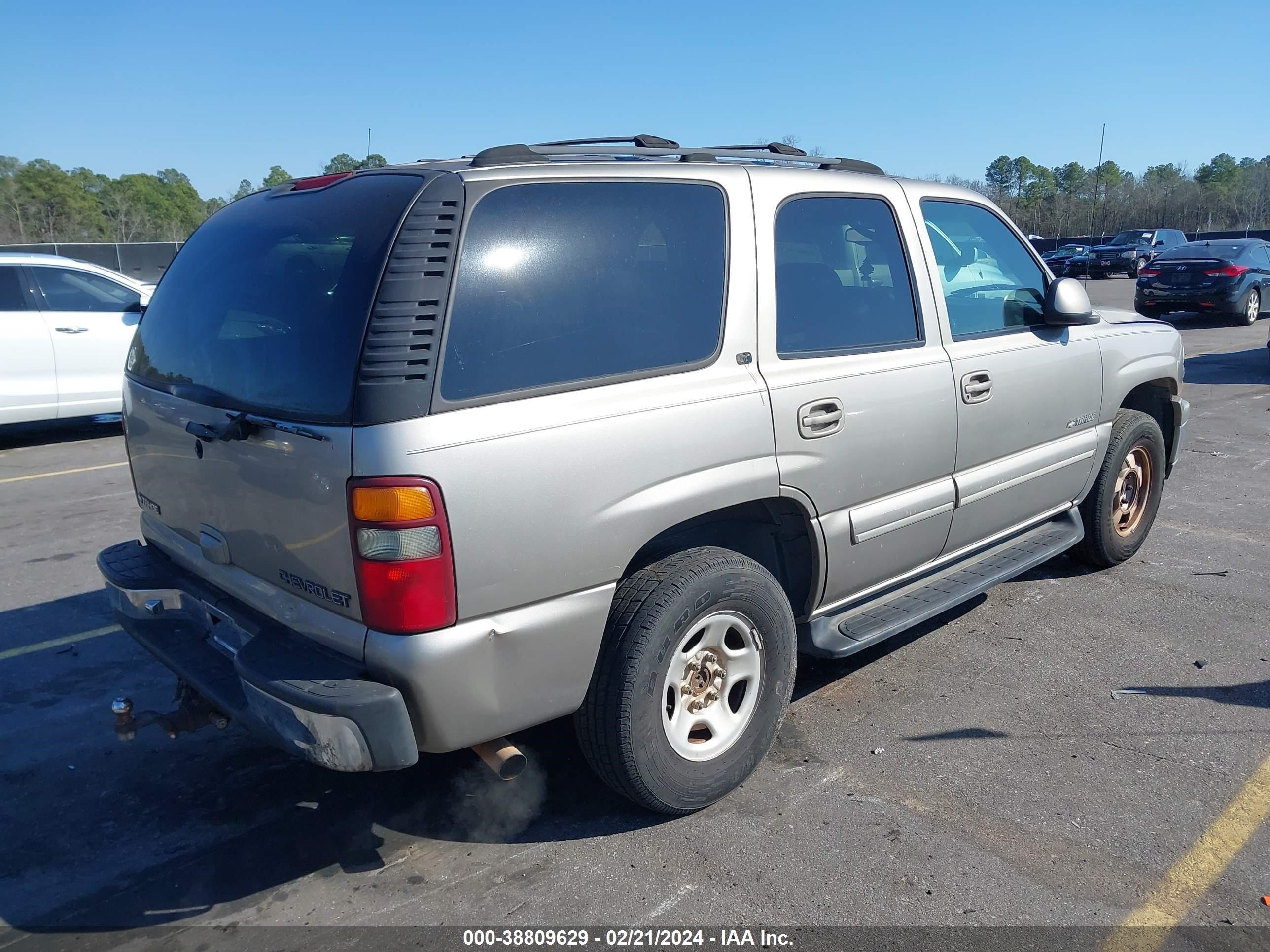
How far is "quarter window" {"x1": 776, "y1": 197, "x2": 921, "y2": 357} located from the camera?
11.4 ft

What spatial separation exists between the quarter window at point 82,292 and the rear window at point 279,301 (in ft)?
22.7

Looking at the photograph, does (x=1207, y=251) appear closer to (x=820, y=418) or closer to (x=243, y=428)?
(x=820, y=418)

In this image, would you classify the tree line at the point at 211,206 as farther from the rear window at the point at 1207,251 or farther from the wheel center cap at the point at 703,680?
the wheel center cap at the point at 703,680

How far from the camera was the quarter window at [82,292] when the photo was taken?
936 centimetres

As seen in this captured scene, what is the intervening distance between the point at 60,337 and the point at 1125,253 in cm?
3196

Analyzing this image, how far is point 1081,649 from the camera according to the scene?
14.6ft

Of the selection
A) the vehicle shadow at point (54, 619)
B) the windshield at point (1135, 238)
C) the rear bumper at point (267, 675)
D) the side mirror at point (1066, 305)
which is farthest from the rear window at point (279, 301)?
the windshield at point (1135, 238)

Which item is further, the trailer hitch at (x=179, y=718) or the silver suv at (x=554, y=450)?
the trailer hitch at (x=179, y=718)

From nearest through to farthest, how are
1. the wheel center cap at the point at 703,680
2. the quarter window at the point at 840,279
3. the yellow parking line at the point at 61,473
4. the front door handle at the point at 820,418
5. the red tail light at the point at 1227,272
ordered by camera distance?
the wheel center cap at the point at 703,680 → the front door handle at the point at 820,418 → the quarter window at the point at 840,279 → the yellow parking line at the point at 61,473 → the red tail light at the point at 1227,272

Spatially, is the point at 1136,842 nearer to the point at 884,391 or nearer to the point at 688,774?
the point at 688,774

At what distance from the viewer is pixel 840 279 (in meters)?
3.74

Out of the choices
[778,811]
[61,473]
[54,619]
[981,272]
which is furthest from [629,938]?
[61,473]

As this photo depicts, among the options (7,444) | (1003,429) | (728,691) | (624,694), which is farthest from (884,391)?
(7,444)

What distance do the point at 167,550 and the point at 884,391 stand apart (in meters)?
2.66
